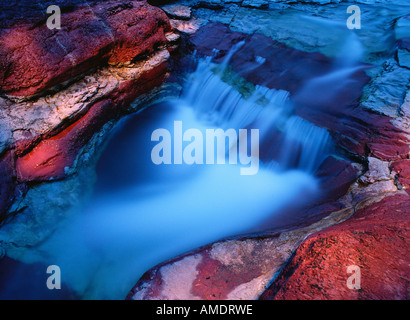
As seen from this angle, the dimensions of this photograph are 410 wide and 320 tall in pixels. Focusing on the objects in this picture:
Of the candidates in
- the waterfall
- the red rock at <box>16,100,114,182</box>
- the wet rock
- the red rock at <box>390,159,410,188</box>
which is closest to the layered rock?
the red rock at <box>16,100,114,182</box>

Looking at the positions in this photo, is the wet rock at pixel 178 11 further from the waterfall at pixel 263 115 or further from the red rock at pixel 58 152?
the red rock at pixel 58 152

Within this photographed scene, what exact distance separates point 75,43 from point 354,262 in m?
3.60

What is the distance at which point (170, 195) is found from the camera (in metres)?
3.20

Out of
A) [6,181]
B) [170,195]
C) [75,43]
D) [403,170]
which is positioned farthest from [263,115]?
[6,181]

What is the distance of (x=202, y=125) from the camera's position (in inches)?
159

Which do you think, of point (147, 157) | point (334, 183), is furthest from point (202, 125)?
point (334, 183)

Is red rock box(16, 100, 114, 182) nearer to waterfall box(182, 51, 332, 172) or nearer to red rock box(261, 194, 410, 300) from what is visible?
waterfall box(182, 51, 332, 172)

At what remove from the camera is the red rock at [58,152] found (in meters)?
2.81

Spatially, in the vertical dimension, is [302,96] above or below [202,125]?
above

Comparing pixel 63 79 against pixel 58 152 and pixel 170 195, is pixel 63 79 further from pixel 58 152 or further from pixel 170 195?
pixel 170 195

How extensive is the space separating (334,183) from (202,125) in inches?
81.9

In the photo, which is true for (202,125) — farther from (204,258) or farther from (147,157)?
(204,258)

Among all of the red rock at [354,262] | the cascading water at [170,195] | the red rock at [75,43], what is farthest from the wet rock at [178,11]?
the red rock at [354,262]

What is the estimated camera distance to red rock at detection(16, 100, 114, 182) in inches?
111
